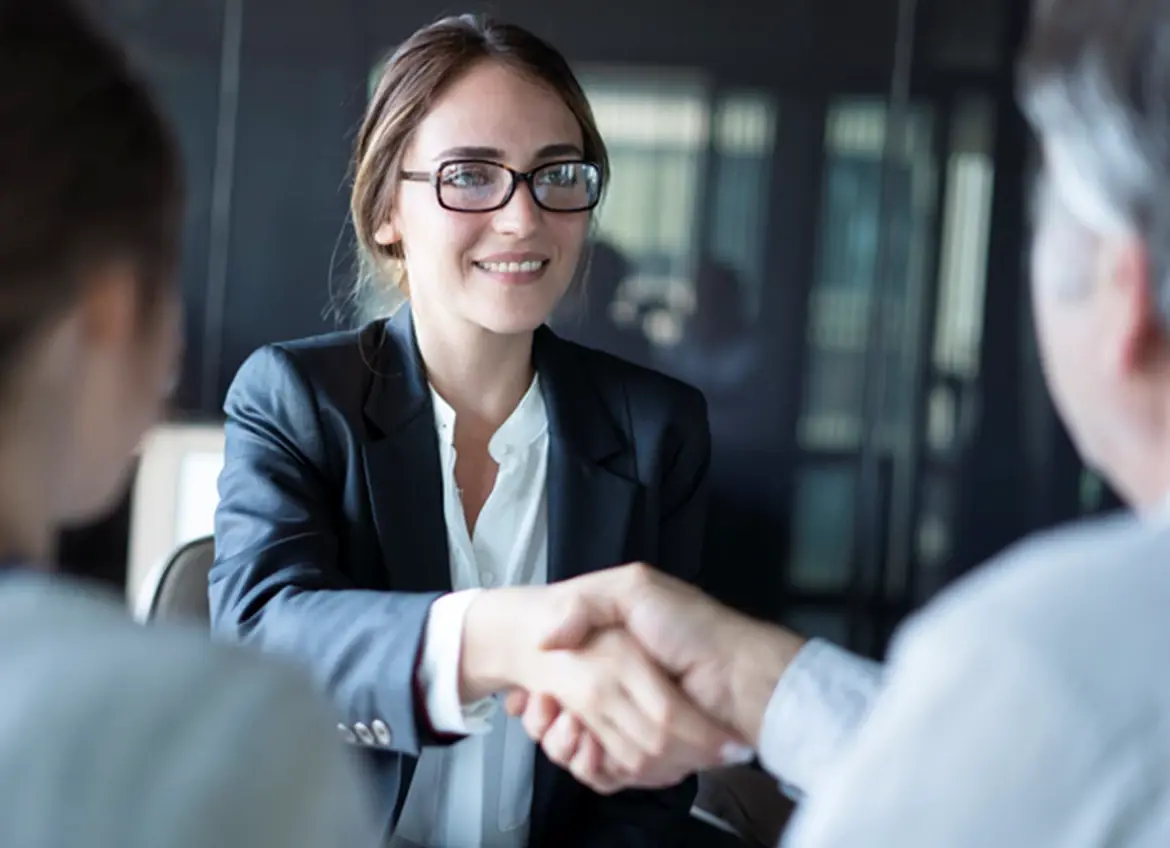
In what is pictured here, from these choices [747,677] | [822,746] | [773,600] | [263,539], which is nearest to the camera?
[822,746]

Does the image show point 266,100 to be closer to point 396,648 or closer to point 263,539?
point 263,539

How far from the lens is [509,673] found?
1.51 meters

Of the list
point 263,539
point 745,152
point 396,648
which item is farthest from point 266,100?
point 396,648

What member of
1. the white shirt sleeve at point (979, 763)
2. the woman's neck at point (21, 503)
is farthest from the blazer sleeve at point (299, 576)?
the white shirt sleeve at point (979, 763)

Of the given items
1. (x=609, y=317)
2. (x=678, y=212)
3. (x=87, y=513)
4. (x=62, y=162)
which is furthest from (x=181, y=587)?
(x=678, y=212)

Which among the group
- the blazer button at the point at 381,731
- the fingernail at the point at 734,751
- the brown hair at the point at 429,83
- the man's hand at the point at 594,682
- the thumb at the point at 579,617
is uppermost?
the brown hair at the point at 429,83

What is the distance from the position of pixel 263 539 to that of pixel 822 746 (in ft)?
2.19

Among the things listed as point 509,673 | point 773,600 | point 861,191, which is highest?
point 861,191

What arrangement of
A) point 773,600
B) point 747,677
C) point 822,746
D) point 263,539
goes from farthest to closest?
point 773,600 → point 263,539 → point 747,677 → point 822,746

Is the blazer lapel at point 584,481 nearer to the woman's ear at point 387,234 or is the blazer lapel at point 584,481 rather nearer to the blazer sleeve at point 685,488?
the blazer sleeve at point 685,488

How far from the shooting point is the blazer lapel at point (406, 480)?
178cm

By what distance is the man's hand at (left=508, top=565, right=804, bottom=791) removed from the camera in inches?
57.7

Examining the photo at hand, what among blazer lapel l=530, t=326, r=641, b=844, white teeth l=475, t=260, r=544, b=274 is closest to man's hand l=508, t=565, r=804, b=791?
blazer lapel l=530, t=326, r=641, b=844

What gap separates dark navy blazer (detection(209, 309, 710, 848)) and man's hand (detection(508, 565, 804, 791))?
135 millimetres
